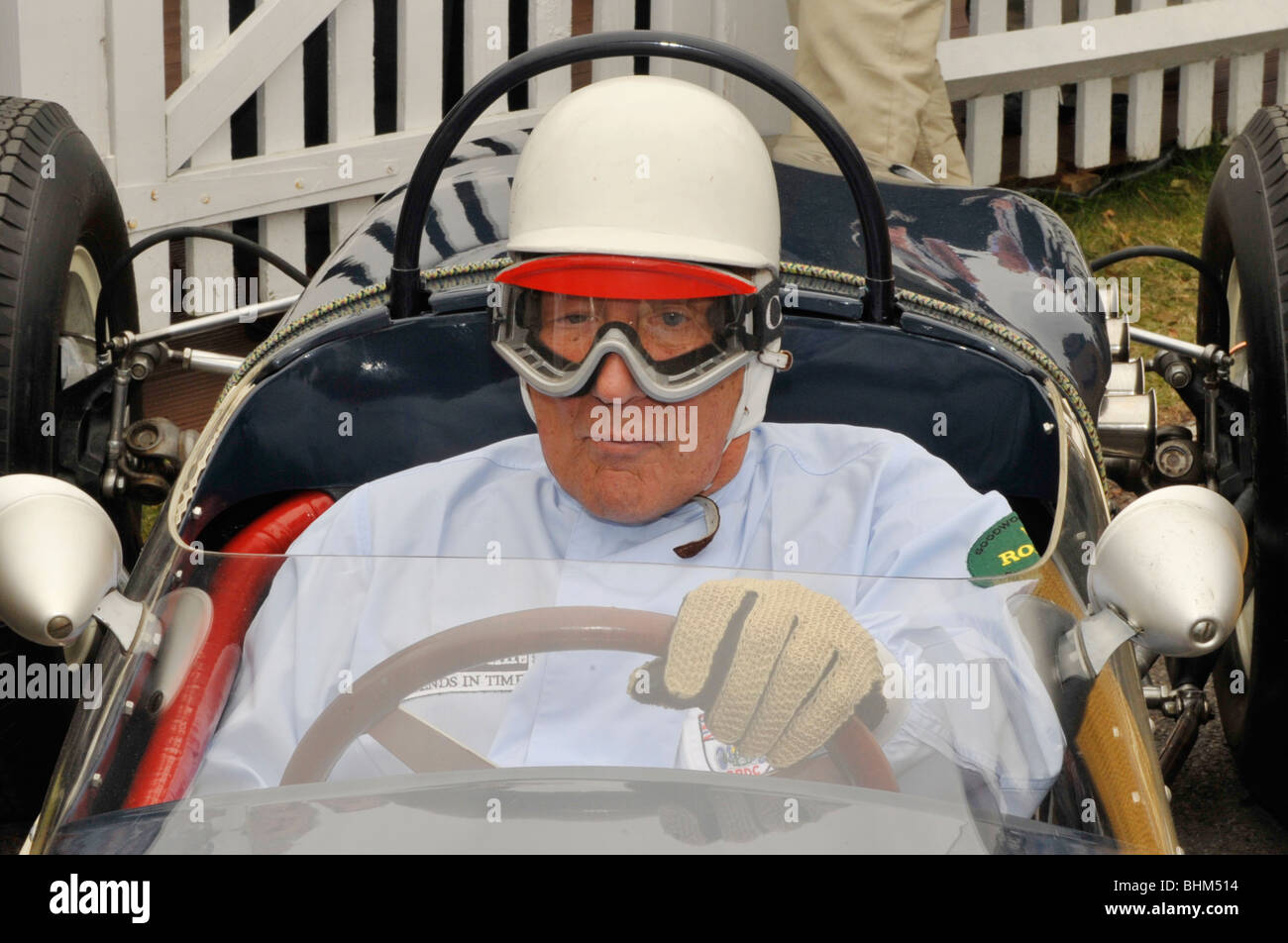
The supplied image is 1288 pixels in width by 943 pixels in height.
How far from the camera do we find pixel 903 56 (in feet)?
15.2

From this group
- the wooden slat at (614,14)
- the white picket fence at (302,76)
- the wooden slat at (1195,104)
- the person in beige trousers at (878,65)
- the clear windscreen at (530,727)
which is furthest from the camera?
the wooden slat at (1195,104)

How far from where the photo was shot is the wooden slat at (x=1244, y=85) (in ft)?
19.9

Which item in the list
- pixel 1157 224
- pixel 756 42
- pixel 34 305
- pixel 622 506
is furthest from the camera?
pixel 1157 224

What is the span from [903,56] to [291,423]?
9.44 ft

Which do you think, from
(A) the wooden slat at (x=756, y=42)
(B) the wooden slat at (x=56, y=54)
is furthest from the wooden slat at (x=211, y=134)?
(A) the wooden slat at (x=756, y=42)

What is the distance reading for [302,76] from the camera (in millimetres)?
4543

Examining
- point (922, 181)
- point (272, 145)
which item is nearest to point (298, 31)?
point (272, 145)

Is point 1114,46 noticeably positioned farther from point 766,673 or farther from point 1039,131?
point 766,673

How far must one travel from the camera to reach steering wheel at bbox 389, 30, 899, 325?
206 cm

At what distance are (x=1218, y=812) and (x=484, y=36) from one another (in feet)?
→ 10.0

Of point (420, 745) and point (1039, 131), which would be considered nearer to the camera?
point (420, 745)

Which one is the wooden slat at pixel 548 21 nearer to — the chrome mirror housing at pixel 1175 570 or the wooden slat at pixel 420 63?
the wooden slat at pixel 420 63

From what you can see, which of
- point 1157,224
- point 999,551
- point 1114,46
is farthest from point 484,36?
point 999,551

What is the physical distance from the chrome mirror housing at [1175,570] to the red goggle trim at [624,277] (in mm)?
653
